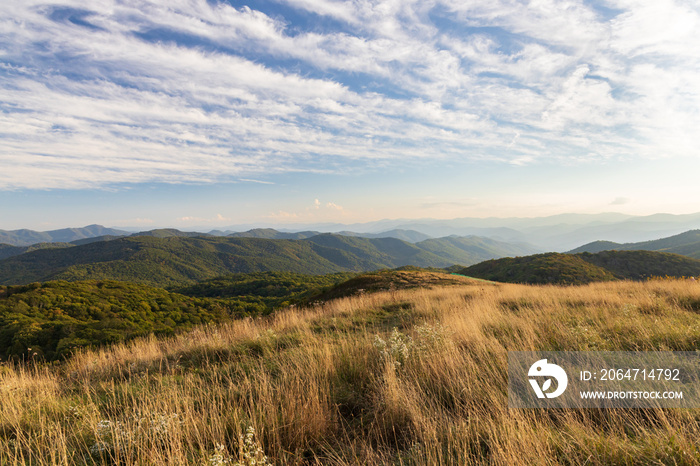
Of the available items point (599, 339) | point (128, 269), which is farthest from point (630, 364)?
point (128, 269)

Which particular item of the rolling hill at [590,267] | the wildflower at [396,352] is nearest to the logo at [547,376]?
the wildflower at [396,352]

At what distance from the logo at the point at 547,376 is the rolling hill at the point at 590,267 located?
48.1m

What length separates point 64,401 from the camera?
391 centimetres

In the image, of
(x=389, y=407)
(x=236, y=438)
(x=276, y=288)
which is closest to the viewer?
(x=236, y=438)

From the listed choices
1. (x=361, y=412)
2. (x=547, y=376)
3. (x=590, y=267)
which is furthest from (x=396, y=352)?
(x=590, y=267)

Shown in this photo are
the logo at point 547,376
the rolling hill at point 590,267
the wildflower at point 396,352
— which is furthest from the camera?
the rolling hill at point 590,267

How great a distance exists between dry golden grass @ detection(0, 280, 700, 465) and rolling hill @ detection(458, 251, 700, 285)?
1850 inches

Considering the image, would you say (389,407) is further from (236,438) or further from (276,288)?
(276,288)

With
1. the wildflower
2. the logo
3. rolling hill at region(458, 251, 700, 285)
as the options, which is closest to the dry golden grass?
the wildflower

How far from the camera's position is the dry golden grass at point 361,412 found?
2.26m

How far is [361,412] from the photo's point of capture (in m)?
3.41

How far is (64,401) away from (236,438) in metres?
3.22

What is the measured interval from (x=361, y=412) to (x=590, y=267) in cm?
6467

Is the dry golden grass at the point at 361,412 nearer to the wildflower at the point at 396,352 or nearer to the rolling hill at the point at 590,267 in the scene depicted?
the wildflower at the point at 396,352
